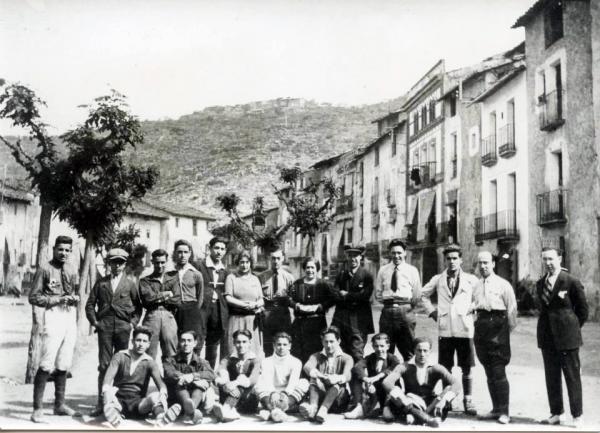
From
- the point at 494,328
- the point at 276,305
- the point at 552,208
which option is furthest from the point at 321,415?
the point at 552,208

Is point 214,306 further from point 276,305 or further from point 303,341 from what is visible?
point 303,341

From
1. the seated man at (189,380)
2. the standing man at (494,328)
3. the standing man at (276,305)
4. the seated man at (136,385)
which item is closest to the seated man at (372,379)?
the standing man at (494,328)

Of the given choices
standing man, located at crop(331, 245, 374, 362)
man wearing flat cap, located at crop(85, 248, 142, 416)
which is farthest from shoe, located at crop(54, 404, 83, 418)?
standing man, located at crop(331, 245, 374, 362)

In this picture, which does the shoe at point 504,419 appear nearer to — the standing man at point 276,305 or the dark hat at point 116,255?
the standing man at point 276,305

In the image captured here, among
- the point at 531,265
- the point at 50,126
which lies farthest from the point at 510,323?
the point at 50,126

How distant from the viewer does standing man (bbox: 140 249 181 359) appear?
5.43 m

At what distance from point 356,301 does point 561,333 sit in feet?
6.28

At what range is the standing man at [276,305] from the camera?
6012 mm

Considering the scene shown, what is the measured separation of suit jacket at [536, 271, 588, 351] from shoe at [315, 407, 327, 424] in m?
1.99

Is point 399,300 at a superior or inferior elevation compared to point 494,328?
superior

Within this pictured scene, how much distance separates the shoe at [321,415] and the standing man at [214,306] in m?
1.31

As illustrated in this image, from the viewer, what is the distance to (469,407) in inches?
206

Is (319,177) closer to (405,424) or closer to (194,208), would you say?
(194,208)

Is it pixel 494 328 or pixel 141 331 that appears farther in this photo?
pixel 494 328
